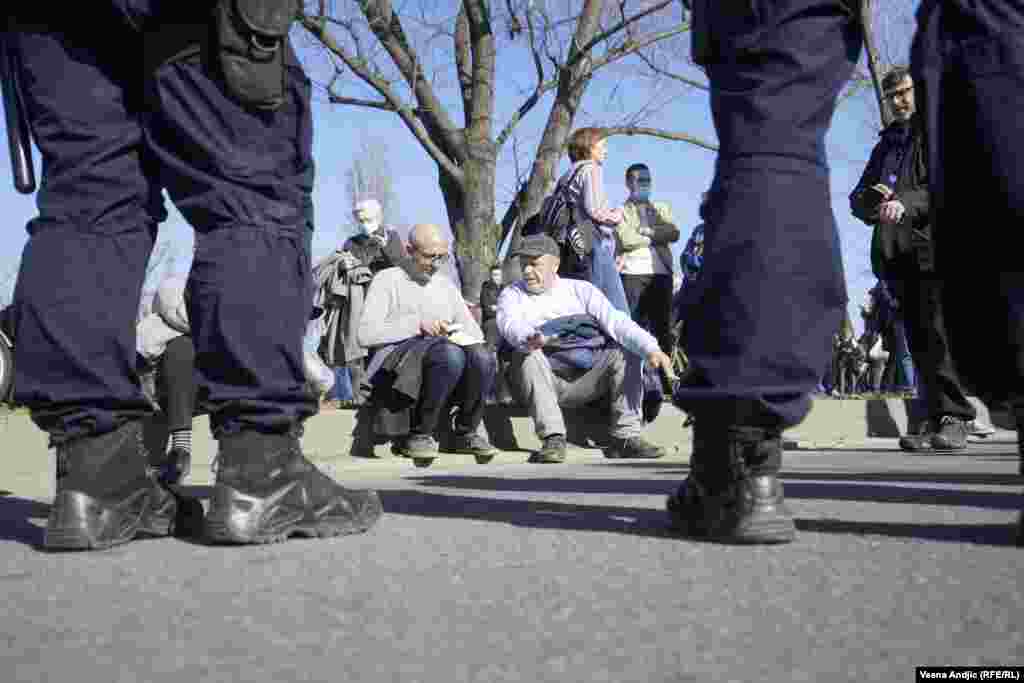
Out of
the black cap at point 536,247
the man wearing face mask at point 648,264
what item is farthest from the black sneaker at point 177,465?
the man wearing face mask at point 648,264

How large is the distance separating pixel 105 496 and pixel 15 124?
0.80 m

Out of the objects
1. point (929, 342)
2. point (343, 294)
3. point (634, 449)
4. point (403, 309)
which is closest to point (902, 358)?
point (634, 449)

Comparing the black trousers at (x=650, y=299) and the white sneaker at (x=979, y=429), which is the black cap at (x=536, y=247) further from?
the white sneaker at (x=979, y=429)

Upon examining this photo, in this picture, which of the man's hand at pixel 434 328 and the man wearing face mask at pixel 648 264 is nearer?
the man's hand at pixel 434 328

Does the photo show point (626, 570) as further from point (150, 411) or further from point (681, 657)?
point (150, 411)

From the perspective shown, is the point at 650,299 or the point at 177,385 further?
the point at 650,299

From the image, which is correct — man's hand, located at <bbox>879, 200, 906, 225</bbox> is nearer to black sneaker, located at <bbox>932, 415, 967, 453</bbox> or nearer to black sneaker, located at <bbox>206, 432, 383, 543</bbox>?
black sneaker, located at <bbox>932, 415, 967, 453</bbox>

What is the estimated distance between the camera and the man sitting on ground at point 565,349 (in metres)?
7.01

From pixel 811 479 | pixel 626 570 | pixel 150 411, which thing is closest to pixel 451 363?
pixel 811 479

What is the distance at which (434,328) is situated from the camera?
22.1 feet

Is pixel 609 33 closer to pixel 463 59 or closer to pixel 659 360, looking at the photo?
pixel 463 59

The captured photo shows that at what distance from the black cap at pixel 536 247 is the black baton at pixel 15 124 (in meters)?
4.70

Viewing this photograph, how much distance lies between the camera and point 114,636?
4.77 feet

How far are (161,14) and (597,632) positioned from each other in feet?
4.99
